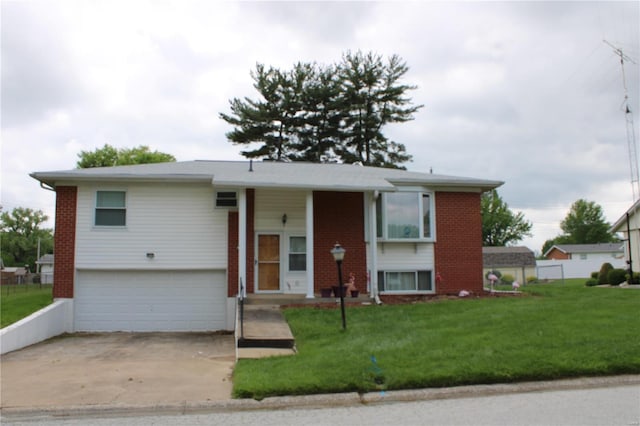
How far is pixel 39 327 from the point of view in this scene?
1360 centimetres

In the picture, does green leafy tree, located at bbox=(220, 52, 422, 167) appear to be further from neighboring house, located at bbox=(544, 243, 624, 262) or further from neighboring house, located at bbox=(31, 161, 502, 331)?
neighboring house, located at bbox=(544, 243, 624, 262)

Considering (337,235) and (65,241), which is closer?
(65,241)

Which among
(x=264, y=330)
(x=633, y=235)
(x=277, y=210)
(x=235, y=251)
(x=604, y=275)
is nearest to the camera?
(x=264, y=330)

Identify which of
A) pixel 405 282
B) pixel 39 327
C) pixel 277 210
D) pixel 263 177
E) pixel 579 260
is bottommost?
pixel 39 327

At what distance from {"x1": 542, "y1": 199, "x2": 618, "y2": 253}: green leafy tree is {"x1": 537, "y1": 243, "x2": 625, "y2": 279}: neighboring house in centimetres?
1138

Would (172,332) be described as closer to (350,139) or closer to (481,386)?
(481,386)

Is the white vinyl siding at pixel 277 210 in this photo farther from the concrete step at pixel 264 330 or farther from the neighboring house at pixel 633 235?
the neighboring house at pixel 633 235

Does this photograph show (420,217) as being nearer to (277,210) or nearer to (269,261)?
(277,210)

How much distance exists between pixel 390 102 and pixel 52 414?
30564 millimetres

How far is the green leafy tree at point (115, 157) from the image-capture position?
43812mm

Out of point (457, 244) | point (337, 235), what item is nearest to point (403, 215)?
point (457, 244)

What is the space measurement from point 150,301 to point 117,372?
6817 mm

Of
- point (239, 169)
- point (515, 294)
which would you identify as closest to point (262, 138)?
point (239, 169)

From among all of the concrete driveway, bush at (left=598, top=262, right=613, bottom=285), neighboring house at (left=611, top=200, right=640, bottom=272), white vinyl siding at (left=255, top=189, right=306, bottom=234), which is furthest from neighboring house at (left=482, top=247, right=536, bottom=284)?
the concrete driveway
